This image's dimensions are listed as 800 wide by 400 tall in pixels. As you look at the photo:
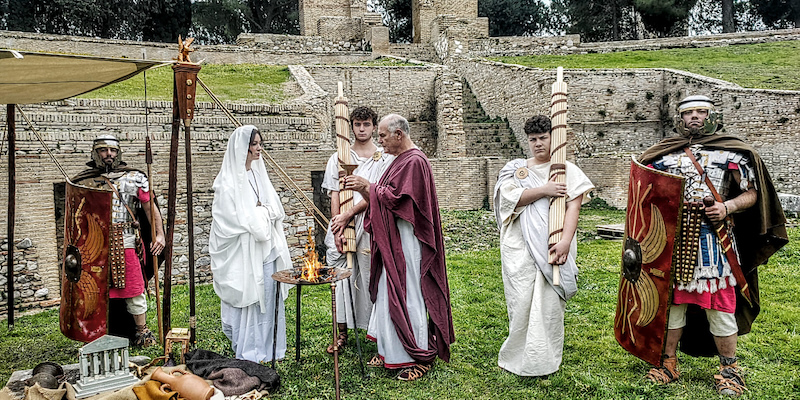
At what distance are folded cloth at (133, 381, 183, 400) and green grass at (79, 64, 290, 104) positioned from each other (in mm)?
9249

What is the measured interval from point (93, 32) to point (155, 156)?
2523 centimetres

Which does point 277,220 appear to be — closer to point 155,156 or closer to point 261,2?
point 155,156

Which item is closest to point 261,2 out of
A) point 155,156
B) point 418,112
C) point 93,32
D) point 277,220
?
point 93,32

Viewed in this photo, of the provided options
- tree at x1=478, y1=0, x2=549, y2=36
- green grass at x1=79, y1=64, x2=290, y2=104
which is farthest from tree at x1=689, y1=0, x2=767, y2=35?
green grass at x1=79, y1=64, x2=290, y2=104

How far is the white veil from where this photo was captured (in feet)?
15.0

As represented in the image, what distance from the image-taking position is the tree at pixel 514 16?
3681cm

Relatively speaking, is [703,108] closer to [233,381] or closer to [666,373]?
[666,373]

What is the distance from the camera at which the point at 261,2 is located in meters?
36.0

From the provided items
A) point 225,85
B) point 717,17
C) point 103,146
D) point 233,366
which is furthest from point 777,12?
point 233,366

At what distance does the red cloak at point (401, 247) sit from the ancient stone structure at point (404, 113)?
417 centimetres

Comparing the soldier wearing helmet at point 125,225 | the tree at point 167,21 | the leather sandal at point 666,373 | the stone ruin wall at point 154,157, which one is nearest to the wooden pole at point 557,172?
the leather sandal at point 666,373

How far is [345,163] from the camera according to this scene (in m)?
4.51

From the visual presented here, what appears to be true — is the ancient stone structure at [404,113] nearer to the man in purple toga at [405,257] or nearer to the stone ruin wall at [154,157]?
the stone ruin wall at [154,157]

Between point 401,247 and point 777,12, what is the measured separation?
40809mm
